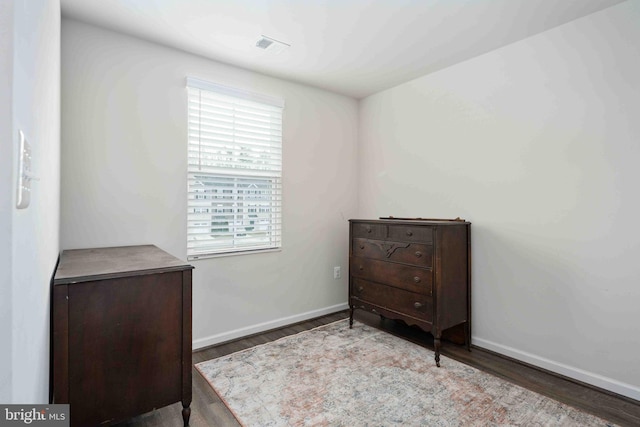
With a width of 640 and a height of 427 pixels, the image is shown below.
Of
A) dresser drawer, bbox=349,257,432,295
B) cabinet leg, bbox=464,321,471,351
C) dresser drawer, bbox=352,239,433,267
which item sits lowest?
cabinet leg, bbox=464,321,471,351

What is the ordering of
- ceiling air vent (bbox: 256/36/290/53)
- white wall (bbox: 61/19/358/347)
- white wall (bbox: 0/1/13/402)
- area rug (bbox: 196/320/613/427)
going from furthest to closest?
ceiling air vent (bbox: 256/36/290/53), white wall (bbox: 61/19/358/347), area rug (bbox: 196/320/613/427), white wall (bbox: 0/1/13/402)

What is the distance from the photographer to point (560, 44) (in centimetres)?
229

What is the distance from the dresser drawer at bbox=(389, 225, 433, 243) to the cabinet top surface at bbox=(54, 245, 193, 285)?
168 centimetres

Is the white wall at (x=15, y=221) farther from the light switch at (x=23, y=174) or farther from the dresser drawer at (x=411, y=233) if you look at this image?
the dresser drawer at (x=411, y=233)

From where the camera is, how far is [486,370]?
235 centimetres

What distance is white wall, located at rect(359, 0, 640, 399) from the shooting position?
2043 mm

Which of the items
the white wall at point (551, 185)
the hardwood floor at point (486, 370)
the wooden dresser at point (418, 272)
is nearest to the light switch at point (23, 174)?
the hardwood floor at point (486, 370)

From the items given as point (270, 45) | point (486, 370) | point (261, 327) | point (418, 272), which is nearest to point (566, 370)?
point (486, 370)

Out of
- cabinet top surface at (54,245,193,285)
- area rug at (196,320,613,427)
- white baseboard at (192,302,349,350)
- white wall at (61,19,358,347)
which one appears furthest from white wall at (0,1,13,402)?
white baseboard at (192,302,349,350)

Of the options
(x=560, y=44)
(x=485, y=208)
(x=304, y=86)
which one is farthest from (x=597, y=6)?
(x=304, y=86)

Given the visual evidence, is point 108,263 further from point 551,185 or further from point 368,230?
point 551,185

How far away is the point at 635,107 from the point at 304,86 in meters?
2.59

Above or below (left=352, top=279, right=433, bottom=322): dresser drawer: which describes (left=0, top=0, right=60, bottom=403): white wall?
above

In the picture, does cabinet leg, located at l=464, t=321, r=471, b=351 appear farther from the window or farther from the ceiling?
the ceiling
